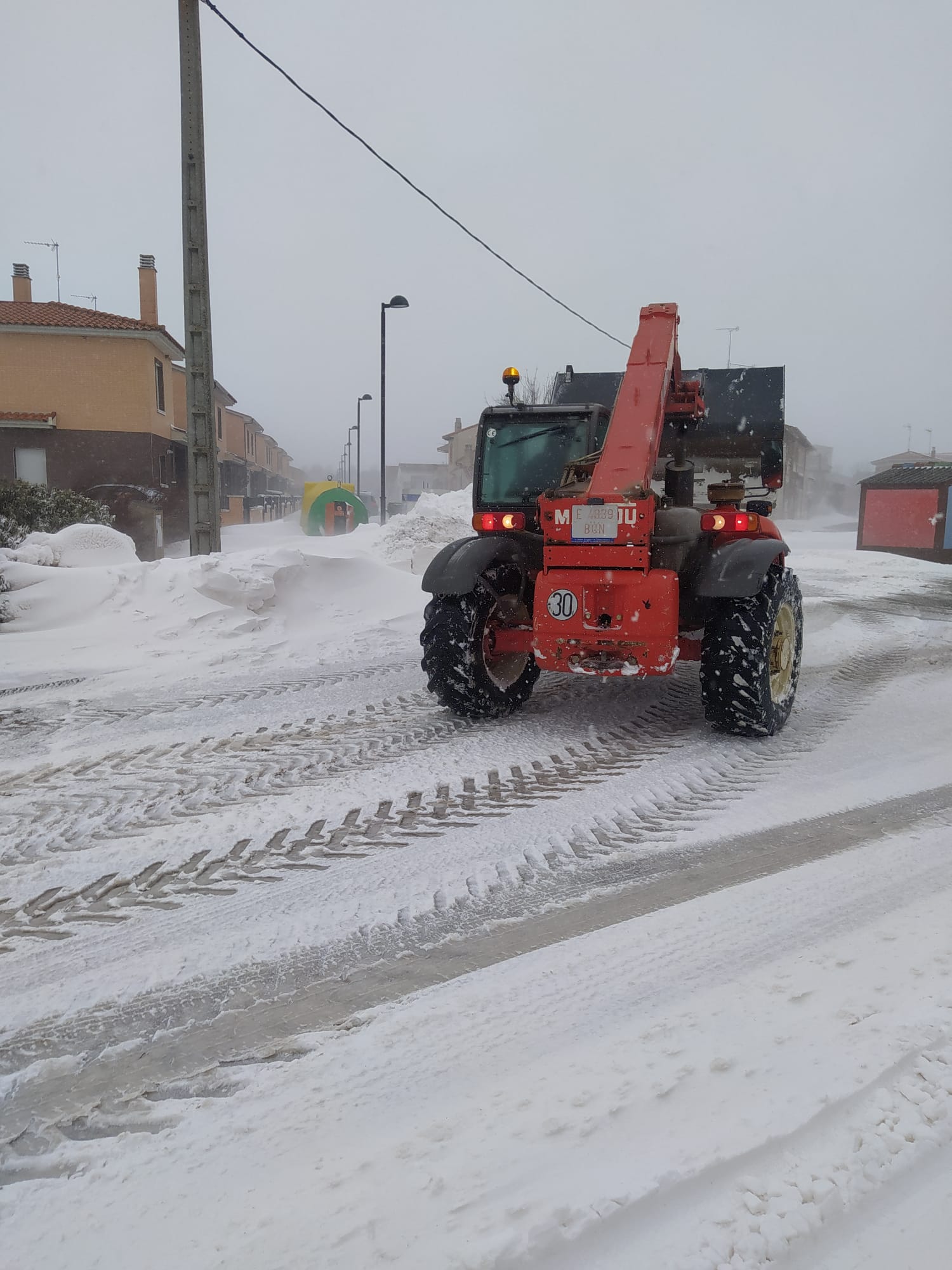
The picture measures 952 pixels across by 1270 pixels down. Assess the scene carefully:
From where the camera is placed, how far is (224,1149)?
1.87 meters

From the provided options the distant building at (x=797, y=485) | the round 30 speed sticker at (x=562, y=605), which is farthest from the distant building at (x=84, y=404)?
the distant building at (x=797, y=485)

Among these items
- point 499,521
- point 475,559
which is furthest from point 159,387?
point 475,559

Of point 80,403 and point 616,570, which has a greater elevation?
point 80,403

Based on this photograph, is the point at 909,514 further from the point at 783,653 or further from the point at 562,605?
the point at 562,605

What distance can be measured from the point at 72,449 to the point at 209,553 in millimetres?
18032

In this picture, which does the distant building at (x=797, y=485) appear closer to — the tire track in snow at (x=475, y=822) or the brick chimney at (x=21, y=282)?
the brick chimney at (x=21, y=282)

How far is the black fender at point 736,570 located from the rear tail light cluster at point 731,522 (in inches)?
3.5

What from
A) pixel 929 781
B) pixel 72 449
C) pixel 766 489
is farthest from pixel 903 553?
pixel 72 449

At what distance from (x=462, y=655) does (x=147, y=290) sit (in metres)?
28.8

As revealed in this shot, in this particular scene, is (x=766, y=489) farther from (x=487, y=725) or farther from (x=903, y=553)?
(x=903, y=553)

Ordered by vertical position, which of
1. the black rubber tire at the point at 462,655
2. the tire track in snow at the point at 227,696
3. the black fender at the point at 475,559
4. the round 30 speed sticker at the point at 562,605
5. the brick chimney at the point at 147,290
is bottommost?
the tire track in snow at the point at 227,696

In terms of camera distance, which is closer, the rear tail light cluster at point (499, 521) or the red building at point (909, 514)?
the rear tail light cluster at point (499, 521)

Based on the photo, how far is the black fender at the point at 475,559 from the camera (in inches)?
209

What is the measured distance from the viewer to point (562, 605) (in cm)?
505
